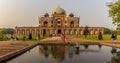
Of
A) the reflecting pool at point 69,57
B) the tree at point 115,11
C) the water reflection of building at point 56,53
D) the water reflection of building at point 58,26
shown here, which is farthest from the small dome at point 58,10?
the reflecting pool at point 69,57

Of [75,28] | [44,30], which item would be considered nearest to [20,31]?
[44,30]

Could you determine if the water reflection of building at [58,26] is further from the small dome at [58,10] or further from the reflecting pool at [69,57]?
the reflecting pool at [69,57]

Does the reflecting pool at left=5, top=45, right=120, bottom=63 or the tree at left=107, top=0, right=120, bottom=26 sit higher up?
the tree at left=107, top=0, right=120, bottom=26

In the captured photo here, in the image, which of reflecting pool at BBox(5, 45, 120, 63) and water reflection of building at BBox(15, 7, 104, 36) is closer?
reflecting pool at BBox(5, 45, 120, 63)

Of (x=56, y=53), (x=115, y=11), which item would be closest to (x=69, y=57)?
(x=56, y=53)

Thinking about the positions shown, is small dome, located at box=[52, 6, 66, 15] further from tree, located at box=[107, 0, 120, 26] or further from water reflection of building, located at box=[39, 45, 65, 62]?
water reflection of building, located at box=[39, 45, 65, 62]

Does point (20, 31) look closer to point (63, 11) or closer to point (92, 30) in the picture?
point (63, 11)

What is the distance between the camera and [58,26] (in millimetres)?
94125

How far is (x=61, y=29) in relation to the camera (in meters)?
89.3

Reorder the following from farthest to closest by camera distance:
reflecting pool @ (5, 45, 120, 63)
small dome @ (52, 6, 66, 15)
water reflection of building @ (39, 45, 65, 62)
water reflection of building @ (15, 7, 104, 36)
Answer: small dome @ (52, 6, 66, 15)
water reflection of building @ (15, 7, 104, 36)
water reflection of building @ (39, 45, 65, 62)
reflecting pool @ (5, 45, 120, 63)

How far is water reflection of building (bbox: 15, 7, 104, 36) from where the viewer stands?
290 feet

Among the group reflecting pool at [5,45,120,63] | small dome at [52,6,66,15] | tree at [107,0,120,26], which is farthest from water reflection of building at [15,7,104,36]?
reflecting pool at [5,45,120,63]

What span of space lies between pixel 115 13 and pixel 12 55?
17.7 m

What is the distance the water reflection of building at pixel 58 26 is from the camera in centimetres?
8850
